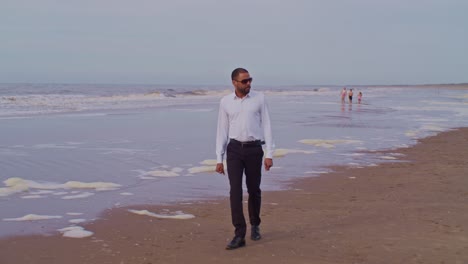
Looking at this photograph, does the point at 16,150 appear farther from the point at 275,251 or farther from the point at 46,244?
the point at 275,251

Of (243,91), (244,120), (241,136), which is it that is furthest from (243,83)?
(241,136)

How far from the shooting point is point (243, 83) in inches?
215

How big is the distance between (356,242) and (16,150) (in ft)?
29.4

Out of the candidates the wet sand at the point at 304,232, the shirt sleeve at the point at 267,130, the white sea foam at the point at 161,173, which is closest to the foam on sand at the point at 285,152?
the white sea foam at the point at 161,173

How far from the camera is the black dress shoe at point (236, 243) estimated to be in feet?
17.8

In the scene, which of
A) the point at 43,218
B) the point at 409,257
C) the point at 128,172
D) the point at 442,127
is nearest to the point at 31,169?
the point at 128,172

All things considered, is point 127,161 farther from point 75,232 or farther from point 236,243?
point 236,243

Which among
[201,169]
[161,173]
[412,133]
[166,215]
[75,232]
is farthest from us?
[412,133]

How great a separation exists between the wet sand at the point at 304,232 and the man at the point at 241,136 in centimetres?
46

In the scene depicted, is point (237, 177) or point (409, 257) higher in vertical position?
point (237, 177)

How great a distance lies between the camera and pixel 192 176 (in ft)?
31.2

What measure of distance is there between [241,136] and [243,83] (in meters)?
0.54

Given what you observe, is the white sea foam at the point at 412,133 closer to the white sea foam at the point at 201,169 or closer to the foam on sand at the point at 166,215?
the white sea foam at the point at 201,169

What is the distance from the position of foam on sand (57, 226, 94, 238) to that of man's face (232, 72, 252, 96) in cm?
218
